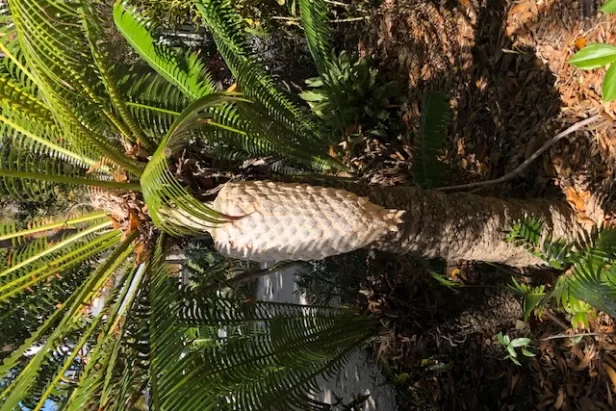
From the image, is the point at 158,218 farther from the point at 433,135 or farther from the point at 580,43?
the point at 580,43

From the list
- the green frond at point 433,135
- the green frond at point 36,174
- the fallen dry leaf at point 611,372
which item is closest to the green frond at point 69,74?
the green frond at point 36,174

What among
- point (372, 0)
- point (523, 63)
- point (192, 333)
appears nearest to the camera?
point (523, 63)

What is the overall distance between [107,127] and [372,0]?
266cm

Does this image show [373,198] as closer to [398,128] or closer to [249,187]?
[249,187]

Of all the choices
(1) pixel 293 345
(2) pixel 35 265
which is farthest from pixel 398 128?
(2) pixel 35 265

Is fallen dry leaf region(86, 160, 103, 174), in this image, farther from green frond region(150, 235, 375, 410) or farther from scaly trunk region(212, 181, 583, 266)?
scaly trunk region(212, 181, 583, 266)

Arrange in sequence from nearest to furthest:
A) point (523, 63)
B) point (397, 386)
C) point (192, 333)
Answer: point (523, 63) → point (192, 333) → point (397, 386)

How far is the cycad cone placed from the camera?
1510 millimetres

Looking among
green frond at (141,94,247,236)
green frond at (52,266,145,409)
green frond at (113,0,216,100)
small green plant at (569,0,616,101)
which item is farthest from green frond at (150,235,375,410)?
small green plant at (569,0,616,101)

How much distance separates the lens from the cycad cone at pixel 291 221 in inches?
59.4

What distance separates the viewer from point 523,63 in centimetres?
271

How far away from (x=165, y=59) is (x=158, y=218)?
0.83 m

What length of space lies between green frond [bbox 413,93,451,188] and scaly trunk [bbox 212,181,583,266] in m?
0.38

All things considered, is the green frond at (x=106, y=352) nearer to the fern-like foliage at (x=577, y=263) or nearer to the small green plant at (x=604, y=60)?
the fern-like foliage at (x=577, y=263)
